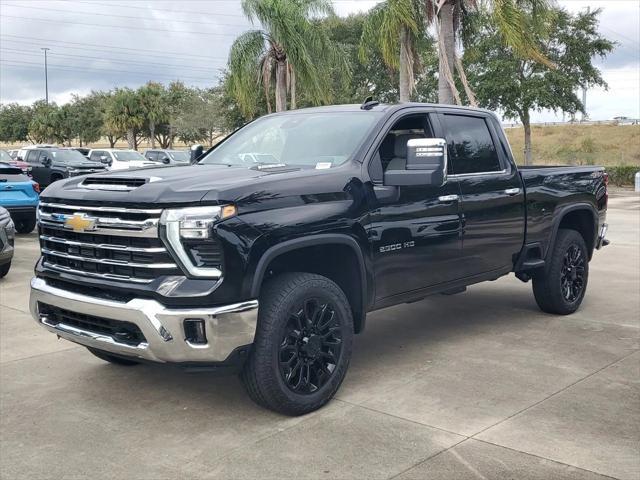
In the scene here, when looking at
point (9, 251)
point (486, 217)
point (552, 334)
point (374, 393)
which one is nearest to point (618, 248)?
point (552, 334)

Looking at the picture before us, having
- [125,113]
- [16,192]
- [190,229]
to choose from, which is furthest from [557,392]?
[125,113]

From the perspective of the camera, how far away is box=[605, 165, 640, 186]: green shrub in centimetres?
2959

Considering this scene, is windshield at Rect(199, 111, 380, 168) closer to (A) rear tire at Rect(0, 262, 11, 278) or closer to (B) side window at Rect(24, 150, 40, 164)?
(A) rear tire at Rect(0, 262, 11, 278)

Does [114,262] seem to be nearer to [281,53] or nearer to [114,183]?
[114,183]

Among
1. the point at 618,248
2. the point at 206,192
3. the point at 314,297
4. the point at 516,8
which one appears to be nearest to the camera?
the point at 206,192

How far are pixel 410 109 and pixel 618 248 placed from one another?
791 centimetres

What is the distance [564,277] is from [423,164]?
294cm

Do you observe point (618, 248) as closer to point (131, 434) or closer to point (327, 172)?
point (327, 172)

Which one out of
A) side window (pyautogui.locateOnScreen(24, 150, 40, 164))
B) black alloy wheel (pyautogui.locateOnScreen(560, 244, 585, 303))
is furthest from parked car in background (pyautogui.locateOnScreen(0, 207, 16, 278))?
side window (pyautogui.locateOnScreen(24, 150, 40, 164))

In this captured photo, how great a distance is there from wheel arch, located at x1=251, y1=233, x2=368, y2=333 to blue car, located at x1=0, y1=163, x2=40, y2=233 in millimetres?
10456

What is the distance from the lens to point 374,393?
489 centimetres

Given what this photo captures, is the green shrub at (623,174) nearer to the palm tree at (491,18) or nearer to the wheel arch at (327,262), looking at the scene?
the palm tree at (491,18)

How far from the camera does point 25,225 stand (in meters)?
15.3

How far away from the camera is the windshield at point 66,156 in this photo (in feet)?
72.5
